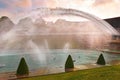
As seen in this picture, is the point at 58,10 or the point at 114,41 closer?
the point at 58,10

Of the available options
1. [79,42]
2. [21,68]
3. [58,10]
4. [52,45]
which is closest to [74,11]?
[58,10]

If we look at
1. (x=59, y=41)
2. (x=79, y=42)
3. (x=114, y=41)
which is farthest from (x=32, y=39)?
(x=114, y=41)

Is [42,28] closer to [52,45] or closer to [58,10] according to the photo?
[52,45]

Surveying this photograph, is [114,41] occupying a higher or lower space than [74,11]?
lower

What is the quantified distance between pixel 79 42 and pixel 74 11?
1224 inches

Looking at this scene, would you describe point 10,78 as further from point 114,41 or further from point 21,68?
point 114,41

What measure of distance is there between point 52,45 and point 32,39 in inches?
268

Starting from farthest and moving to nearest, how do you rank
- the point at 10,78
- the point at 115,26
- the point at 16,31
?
1. the point at 115,26
2. the point at 16,31
3. the point at 10,78

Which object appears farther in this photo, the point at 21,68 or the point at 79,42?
the point at 79,42

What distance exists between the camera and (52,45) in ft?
208

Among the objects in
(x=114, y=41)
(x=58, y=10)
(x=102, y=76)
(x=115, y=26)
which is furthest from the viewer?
(x=115, y=26)

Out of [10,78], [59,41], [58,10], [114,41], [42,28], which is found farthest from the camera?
[59,41]

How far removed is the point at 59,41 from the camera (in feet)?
206

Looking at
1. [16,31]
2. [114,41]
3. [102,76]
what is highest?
[16,31]
